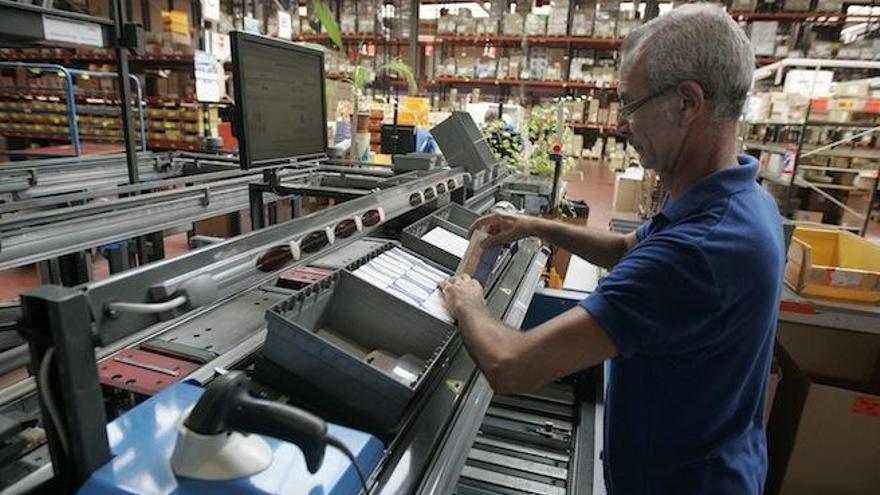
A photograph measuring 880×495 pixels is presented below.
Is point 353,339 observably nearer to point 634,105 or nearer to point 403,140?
point 634,105

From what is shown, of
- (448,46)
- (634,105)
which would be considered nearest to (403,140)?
(634,105)

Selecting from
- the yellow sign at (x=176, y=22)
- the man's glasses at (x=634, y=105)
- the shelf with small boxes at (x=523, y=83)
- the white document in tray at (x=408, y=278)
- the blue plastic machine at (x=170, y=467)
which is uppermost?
the yellow sign at (x=176, y=22)

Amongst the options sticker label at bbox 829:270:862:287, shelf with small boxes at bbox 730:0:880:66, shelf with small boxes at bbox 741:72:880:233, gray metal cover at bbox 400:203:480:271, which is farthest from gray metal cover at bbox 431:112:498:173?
shelf with small boxes at bbox 730:0:880:66

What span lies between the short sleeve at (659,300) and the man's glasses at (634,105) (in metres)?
0.28

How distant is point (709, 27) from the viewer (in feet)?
2.96

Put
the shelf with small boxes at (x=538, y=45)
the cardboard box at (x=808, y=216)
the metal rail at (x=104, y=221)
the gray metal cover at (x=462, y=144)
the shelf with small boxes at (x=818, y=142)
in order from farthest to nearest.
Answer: the shelf with small boxes at (x=538, y=45) → the cardboard box at (x=808, y=216) → the shelf with small boxes at (x=818, y=142) → the gray metal cover at (x=462, y=144) → the metal rail at (x=104, y=221)

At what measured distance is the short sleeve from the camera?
2.76 ft

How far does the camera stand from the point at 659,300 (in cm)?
85

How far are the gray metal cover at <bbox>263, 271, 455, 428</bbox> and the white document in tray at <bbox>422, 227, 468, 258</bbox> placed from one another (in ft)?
1.64

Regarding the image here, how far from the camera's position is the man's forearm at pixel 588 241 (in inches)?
60.7

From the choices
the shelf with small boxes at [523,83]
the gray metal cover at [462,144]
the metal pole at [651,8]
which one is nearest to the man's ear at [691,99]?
the gray metal cover at [462,144]

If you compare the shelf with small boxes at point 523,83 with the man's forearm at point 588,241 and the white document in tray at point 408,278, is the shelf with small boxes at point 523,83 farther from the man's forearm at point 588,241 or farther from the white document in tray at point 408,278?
the white document in tray at point 408,278

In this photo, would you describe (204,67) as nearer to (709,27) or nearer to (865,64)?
(709,27)

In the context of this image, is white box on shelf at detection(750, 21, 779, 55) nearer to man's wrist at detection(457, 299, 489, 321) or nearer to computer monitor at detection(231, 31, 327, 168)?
computer monitor at detection(231, 31, 327, 168)
